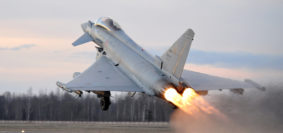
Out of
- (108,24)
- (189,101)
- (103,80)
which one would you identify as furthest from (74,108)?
(189,101)

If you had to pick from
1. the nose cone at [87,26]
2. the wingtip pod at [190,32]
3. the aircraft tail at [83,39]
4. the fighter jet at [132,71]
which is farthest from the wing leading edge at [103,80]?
the nose cone at [87,26]

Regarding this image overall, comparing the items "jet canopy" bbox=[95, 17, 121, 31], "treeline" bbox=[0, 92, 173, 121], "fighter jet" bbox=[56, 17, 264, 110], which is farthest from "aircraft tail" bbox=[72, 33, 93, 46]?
"treeline" bbox=[0, 92, 173, 121]

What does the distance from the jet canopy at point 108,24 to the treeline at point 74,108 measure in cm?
1665

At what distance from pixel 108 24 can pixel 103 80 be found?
4.80 meters

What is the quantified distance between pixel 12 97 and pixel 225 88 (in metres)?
42.6

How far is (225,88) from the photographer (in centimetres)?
2745

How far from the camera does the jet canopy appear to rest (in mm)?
32406

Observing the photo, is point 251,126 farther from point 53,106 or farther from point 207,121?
point 53,106

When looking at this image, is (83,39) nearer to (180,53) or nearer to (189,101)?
(180,53)

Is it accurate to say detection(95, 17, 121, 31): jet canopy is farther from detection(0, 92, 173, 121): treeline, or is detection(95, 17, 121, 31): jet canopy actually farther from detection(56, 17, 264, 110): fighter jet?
detection(0, 92, 173, 121): treeline

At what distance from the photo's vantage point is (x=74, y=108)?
56438 mm

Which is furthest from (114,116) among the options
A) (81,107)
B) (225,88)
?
(225,88)

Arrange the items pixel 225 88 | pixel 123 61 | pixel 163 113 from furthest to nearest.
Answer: pixel 163 113 < pixel 123 61 < pixel 225 88

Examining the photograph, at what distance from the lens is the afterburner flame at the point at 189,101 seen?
25.5 m
